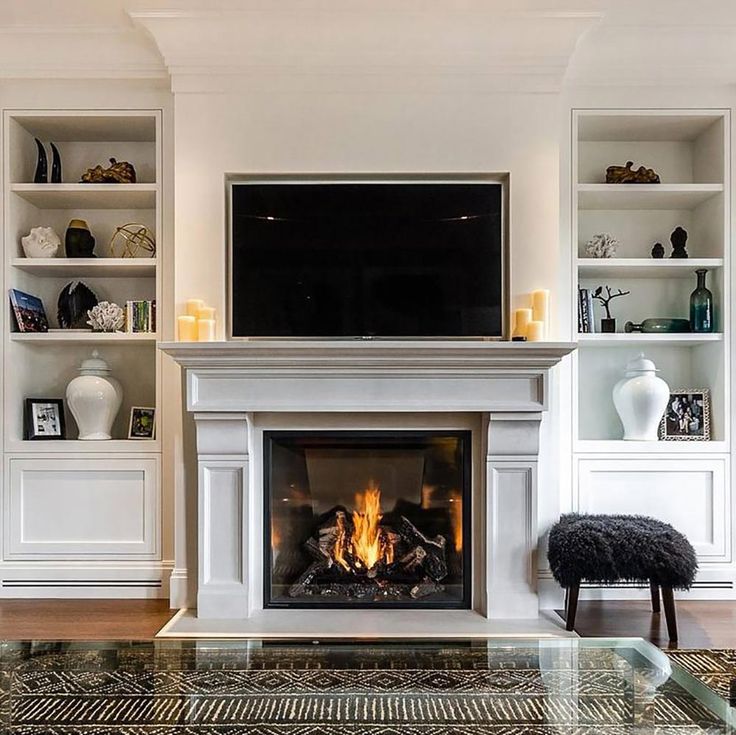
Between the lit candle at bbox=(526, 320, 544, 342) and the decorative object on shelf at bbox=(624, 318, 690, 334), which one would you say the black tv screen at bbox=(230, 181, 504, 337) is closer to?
the lit candle at bbox=(526, 320, 544, 342)

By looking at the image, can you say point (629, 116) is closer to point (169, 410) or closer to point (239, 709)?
point (169, 410)

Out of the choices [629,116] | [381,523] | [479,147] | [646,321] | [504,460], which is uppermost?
[629,116]

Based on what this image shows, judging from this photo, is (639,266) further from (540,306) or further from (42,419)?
(42,419)

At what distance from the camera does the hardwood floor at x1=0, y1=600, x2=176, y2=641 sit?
3.09 metres

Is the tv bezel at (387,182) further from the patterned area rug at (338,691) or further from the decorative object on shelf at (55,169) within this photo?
the patterned area rug at (338,691)

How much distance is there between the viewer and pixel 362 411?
3305 mm

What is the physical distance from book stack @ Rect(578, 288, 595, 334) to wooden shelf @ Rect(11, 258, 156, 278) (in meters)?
2.15

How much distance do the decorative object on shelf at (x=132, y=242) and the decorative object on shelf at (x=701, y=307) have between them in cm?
278

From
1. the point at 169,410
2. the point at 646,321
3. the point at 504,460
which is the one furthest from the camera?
the point at 646,321

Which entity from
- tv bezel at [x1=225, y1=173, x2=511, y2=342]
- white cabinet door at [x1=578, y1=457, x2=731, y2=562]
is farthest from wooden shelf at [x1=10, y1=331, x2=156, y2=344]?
white cabinet door at [x1=578, y1=457, x2=731, y2=562]

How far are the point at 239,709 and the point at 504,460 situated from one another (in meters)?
2.04

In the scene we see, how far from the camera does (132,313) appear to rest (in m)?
3.87

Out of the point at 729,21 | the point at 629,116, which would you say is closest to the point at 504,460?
the point at 629,116

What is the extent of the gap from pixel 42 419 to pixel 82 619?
1.08 metres
